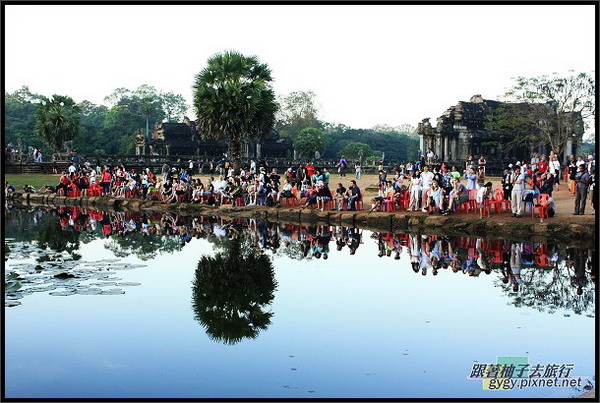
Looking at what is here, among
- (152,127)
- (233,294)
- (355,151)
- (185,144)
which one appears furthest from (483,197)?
(152,127)

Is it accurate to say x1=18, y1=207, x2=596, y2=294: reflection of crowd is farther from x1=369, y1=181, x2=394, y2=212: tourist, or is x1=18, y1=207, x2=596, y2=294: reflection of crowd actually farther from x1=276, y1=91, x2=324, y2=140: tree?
x1=276, y1=91, x2=324, y2=140: tree

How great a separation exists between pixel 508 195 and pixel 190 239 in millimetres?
8277

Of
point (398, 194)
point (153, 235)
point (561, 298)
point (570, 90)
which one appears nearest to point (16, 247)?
point (153, 235)

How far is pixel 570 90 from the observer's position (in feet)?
122

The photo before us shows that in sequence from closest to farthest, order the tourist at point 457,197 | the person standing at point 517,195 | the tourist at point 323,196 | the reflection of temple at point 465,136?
1. the person standing at point 517,195
2. the tourist at point 457,197
3. the tourist at point 323,196
4. the reflection of temple at point 465,136

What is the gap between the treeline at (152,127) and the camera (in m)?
61.6

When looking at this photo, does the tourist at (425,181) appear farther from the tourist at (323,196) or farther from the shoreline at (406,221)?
the tourist at (323,196)

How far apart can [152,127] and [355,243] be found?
60.9 m

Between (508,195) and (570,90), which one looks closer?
(508,195)

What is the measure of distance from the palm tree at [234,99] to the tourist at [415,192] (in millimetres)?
13930

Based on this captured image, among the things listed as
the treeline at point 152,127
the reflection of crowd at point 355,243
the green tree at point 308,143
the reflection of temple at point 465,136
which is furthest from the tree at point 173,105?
the reflection of crowd at point 355,243

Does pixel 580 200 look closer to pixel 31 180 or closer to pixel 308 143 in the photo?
pixel 31 180

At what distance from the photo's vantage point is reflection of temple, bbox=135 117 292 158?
55.6m

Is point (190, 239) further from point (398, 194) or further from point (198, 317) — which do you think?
point (198, 317)
